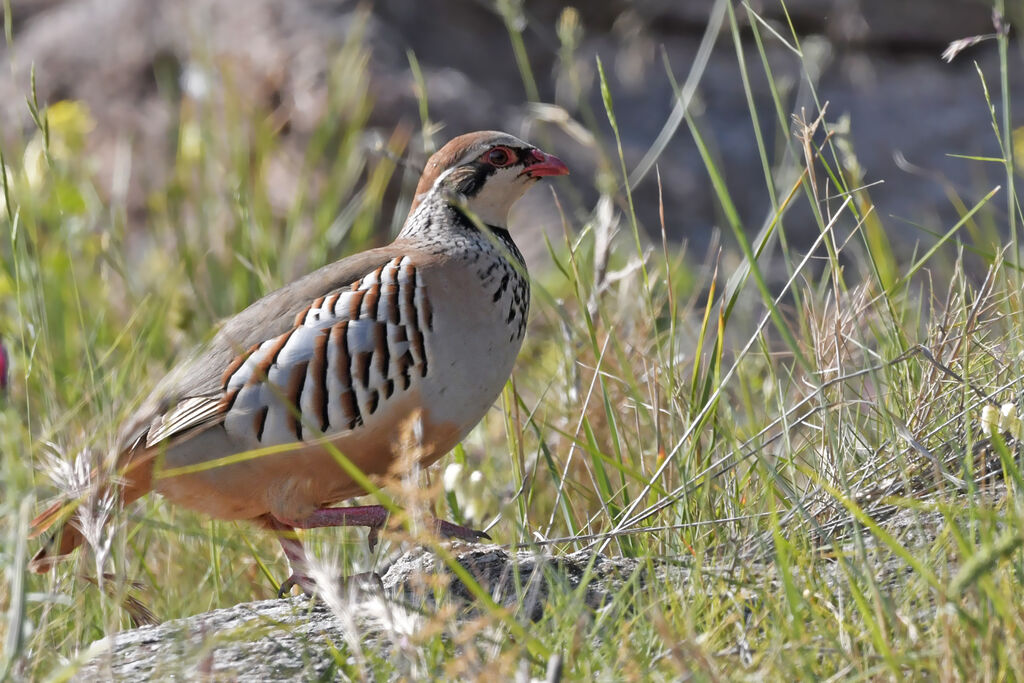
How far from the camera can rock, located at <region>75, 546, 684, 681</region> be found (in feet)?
6.23

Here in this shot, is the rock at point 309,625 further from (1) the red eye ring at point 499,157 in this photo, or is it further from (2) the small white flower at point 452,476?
(1) the red eye ring at point 499,157

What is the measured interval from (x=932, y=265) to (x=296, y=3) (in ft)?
12.2

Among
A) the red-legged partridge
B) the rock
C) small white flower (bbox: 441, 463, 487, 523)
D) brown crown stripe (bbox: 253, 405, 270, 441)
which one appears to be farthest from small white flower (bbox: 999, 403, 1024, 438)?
brown crown stripe (bbox: 253, 405, 270, 441)

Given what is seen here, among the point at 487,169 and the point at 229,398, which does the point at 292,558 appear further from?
the point at 487,169

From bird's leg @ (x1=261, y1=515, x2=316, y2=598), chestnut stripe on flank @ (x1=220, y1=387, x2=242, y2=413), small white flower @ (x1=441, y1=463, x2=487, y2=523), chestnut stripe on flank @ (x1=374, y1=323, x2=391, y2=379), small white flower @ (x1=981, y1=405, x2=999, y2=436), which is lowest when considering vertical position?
bird's leg @ (x1=261, y1=515, x2=316, y2=598)

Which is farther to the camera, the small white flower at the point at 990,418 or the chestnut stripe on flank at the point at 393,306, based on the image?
the chestnut stripe on flank at the point at 393,306

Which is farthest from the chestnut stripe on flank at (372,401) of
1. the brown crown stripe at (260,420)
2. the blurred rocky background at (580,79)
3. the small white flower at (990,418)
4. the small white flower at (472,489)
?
the blurred rocky background at (580,79)

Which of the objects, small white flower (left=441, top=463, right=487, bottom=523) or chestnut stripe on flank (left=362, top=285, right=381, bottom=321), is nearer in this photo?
small white flower (left=441, top=463, right=487, bottom=523)

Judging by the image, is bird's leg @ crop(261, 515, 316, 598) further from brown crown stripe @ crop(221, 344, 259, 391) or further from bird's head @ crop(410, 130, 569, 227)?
bird's head @ crop(410, 130, 569, 227)

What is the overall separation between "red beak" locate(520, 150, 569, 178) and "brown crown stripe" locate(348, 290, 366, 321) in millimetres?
658

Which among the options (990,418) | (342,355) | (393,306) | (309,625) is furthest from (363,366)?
(990,418)

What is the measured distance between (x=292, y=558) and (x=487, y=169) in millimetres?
1172

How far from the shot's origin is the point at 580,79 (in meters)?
6.67

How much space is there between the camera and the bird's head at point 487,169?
135 inches
